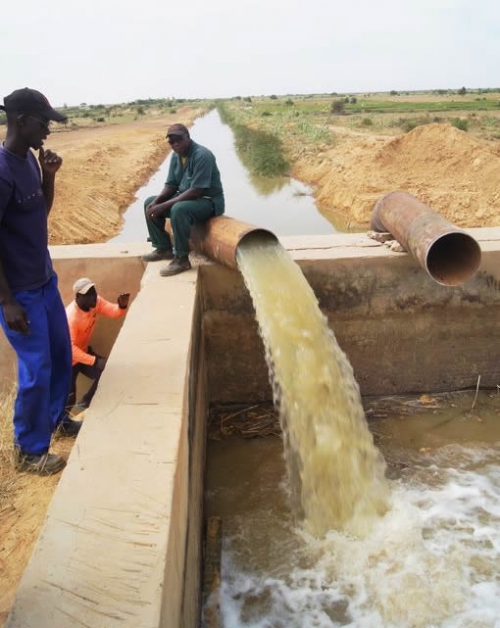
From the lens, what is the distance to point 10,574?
7.81 feet

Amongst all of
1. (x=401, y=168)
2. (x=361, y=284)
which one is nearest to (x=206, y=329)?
(x=361, y=284)

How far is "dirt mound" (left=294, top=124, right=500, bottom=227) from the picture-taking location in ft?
42.0

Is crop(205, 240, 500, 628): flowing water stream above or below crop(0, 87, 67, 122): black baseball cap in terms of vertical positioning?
below

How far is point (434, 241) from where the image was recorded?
3721 mm

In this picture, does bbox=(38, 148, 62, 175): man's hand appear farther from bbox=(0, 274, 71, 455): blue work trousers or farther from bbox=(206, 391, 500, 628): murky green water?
bbox=(206, 391, 500, 628): murky green water

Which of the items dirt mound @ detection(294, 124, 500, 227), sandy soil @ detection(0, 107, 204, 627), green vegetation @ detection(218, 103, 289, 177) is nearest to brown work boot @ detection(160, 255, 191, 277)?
sandy soil @ detection(0, 107, 204, 627)

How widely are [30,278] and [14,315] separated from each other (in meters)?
0.29

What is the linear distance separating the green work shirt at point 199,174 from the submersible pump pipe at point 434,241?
1.49 metres

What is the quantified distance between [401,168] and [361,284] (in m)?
13.4

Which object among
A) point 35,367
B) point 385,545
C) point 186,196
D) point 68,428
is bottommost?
point 385,545

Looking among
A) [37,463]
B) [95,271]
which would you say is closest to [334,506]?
[37,463]

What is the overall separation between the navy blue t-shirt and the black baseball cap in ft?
0.70

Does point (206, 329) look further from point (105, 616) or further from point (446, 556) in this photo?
point (105, 616)

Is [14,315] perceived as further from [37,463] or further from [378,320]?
[378,320]
